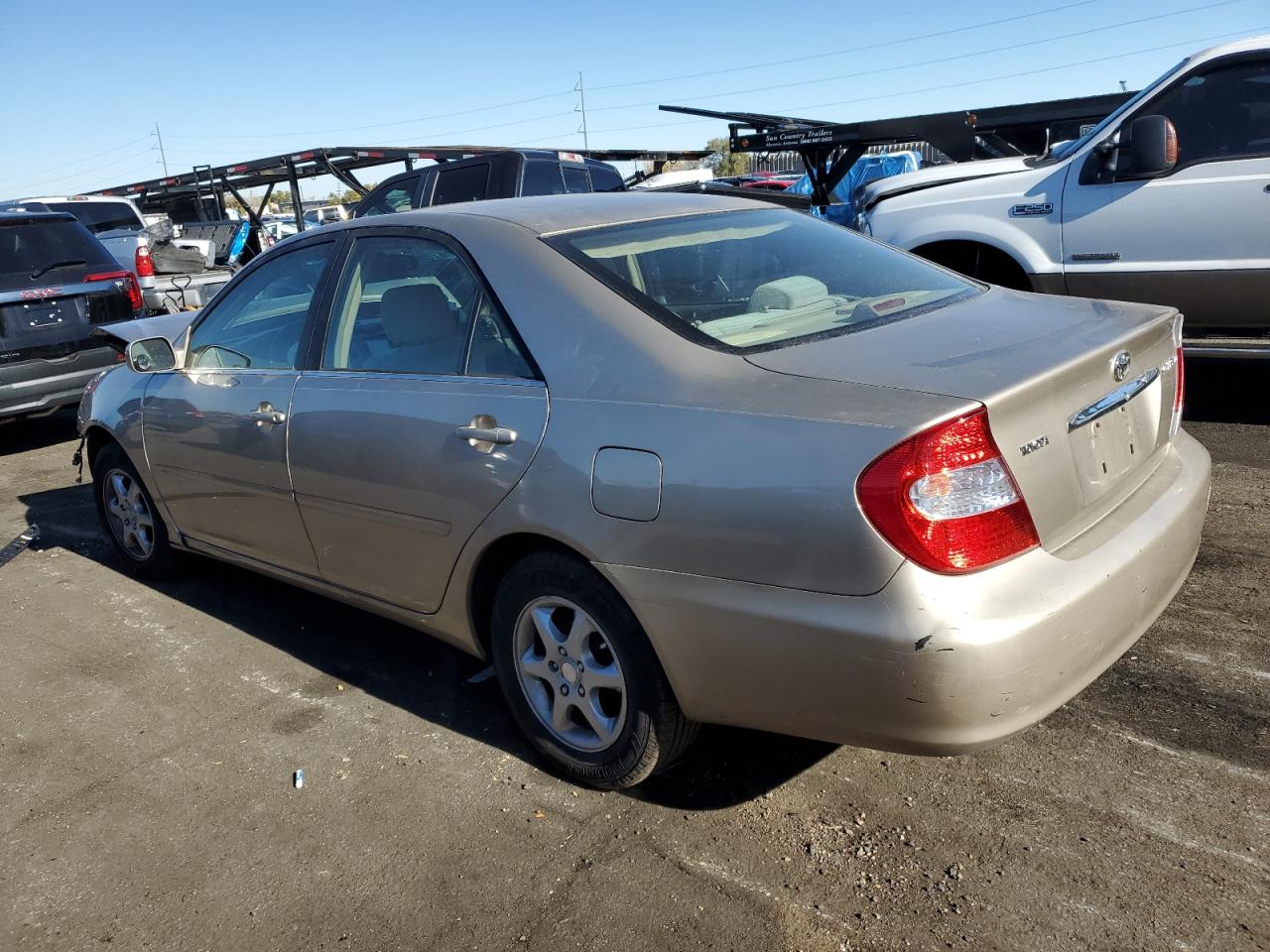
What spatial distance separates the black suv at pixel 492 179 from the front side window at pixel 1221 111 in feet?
17.8

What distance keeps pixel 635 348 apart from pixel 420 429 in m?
0.80

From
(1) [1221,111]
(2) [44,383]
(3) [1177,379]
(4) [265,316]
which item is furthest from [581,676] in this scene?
(2) [44,383]

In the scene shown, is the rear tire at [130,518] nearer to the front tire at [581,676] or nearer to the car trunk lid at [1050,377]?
the front tire at [581,676]

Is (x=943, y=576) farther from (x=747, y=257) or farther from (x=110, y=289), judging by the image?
(x=110, y=289)

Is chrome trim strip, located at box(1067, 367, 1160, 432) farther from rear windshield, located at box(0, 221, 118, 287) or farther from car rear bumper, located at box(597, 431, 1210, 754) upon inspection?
rear windshield, located at box(0, 221, 118, 287)

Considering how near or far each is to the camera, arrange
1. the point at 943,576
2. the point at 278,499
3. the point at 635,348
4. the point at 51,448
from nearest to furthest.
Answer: the point at 943,576 → the point at 635,348 → the point at 278,499 → the point at 51,448

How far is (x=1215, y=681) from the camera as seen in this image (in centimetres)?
325

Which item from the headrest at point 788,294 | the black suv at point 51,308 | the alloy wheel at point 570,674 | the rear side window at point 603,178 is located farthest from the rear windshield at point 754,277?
the rear side window at point 603,178

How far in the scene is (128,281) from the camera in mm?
8664

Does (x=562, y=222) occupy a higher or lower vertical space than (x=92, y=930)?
higher

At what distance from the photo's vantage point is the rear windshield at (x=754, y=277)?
9.54 ft

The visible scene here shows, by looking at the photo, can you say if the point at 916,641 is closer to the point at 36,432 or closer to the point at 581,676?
the point at 581,676

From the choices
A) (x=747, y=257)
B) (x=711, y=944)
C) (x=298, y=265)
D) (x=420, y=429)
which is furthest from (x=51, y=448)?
(x=711, y=944)

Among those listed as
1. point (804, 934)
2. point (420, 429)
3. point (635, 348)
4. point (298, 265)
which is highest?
point (298, 265)
